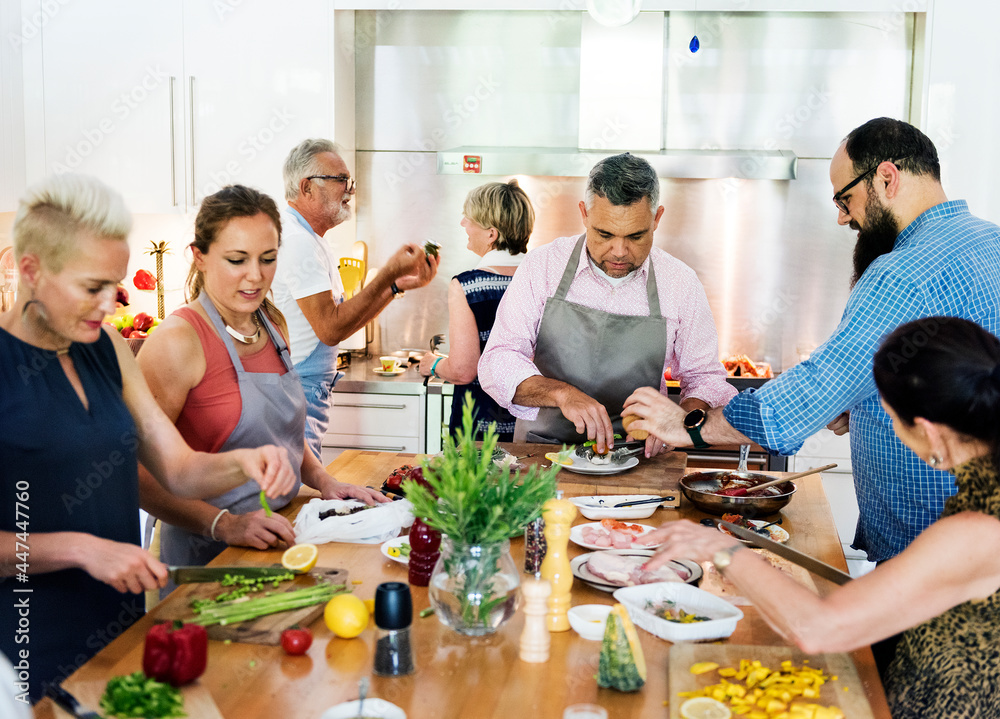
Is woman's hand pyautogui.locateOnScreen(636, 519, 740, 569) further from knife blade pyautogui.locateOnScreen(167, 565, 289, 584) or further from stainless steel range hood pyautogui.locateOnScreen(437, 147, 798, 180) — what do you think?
stainless steel range hood pyautogui.locateOnScreen(437, 147, 798, 180)

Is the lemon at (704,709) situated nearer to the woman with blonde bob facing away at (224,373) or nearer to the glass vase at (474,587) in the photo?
the glass vase at (474,587)

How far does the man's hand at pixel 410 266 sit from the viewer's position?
3352 millimetres

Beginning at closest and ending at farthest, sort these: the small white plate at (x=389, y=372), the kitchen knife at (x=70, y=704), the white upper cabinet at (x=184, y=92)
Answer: the kitchen knife at (x=70, y=704) → the white upper cabinet at (x=184, y=92) → the small white plate at (x=389, y=372)

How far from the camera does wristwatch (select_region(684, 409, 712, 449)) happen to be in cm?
229

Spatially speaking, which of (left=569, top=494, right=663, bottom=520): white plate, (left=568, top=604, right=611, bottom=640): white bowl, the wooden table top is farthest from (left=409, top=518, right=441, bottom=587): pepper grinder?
(left=569, top=494, right=663, bottom=520): white plate

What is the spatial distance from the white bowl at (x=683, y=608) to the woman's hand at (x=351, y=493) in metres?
0.72

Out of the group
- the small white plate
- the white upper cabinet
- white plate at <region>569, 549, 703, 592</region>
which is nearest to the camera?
white plate at <region>569, 549, 703, 592</region>

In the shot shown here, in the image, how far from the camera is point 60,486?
1.68 meters

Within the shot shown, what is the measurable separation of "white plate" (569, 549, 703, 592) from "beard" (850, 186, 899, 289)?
92cm

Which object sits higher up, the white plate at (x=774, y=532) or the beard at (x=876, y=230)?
the beard at (x=876, y=230)

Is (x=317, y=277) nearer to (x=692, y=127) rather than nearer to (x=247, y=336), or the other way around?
(x=247, y=336)

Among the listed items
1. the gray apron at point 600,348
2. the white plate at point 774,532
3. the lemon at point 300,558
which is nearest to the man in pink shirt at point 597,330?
the gray apron at point 600,348

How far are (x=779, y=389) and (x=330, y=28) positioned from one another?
9.83ft

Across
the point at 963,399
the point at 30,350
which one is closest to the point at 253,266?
the point at 30,350
